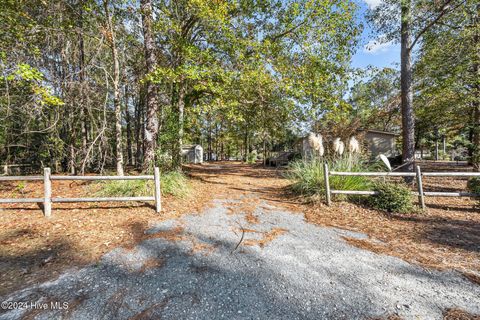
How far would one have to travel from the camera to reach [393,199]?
4.91m

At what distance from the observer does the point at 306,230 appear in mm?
3949

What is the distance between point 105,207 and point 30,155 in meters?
13.4

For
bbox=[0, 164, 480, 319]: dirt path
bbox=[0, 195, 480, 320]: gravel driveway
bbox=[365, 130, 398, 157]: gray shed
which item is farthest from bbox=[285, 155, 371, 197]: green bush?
bbox=[365, 130, 398, 157]: gray shed

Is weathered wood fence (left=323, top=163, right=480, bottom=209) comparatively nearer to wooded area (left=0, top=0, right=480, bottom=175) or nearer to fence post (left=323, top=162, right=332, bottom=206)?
fence post (left=323, top=162, right=332, bottom=206)

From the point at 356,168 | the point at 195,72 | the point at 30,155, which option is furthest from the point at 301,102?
the point at 30,155

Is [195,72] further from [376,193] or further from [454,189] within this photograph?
[454,189]

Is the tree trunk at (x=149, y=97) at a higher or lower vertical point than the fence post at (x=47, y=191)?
higher

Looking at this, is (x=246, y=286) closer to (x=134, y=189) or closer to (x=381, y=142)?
(x=134, y=189)

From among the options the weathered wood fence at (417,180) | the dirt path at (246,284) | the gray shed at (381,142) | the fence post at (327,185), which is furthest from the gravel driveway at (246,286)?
the gray shed at (381,142)

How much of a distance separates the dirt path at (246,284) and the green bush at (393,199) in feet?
7.42

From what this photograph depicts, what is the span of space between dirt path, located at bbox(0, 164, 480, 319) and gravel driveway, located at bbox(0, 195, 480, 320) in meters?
0.01

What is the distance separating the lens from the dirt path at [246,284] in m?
1.95

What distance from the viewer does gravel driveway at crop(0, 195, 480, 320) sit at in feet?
6.39

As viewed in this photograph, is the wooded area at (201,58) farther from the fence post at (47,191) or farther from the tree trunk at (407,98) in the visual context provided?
the fence post at (47,191)
